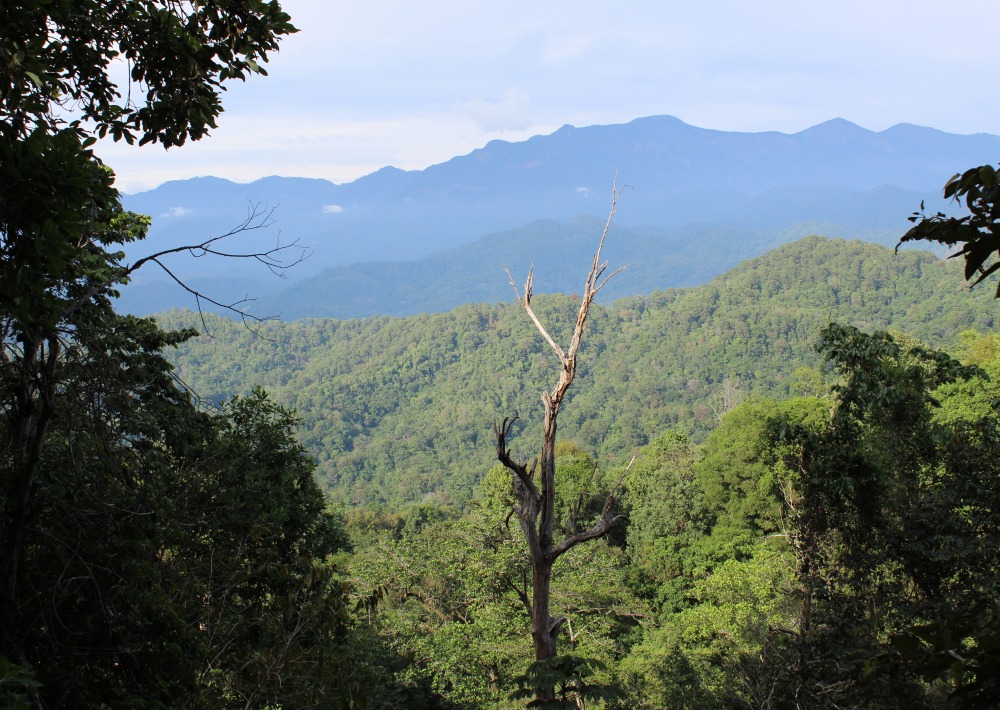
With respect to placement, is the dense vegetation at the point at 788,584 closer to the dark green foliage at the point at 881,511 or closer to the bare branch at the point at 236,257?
the dark green foliage at the point at 881,511

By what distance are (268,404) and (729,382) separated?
71.3 meters

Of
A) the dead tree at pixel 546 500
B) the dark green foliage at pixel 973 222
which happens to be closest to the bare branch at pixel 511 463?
the dead tree at pixel 546 500

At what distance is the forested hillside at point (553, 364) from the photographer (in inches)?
2876

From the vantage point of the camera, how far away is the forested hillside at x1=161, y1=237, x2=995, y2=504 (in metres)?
73.1

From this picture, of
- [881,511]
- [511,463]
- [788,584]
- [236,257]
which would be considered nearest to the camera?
[236,257]

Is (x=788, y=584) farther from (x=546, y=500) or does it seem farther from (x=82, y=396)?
(x=82, y=396)

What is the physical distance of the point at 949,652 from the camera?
1703 mm

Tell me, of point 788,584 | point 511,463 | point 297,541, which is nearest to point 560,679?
point 511,463

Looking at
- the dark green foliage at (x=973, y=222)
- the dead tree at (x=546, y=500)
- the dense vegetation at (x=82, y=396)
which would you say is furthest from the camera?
the dead tree at (x=546, y=500)

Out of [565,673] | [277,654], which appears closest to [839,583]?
[565,673]

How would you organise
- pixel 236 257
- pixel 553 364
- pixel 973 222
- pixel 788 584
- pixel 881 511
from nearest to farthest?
pixel 973 222
pixel 236 257
pixel 881 511
pixel 788 584
pixel 553 364

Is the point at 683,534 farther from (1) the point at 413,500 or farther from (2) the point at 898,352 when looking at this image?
(1) the point at 413,500

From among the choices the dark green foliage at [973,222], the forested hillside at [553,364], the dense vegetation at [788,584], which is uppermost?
the dark green foliage at [973,222]

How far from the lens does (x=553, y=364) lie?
95.2 meters
